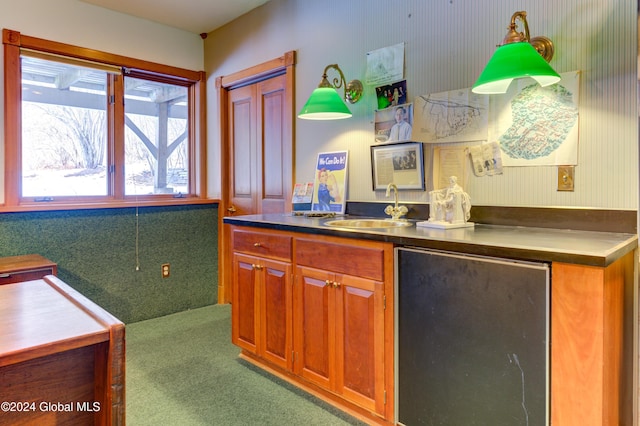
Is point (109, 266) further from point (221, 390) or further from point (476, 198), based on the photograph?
point (476, 198)

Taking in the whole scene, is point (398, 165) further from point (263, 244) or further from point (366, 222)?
point (263, 244)

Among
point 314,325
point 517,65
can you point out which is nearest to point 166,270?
point 314,325

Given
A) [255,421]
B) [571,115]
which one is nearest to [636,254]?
[571,115]

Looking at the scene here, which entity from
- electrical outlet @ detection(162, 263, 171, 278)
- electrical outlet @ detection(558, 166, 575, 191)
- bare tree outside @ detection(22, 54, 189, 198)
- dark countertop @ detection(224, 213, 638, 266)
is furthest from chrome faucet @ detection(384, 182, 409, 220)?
bare tree outside @ detection(22, 54, 189, 198)

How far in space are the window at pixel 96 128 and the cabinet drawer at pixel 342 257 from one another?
6.47ft

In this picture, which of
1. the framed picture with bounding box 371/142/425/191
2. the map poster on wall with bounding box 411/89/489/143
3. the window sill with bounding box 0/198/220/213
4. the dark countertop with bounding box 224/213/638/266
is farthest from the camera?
the window sill with bounding box 0/198/220/213

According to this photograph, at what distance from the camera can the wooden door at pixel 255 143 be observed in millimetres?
3221

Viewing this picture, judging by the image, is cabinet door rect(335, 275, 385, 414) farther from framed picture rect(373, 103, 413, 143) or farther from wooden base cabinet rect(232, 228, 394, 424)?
framed picture rect(373, 103, 413, 143)

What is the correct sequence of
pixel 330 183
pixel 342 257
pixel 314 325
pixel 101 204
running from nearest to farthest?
pixel 342 257
pixel 314 325
pixel 330 183
pixel 101 204

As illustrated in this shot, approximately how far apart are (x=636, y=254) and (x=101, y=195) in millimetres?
3538

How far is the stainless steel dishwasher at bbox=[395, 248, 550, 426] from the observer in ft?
4.38

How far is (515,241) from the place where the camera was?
1.47 metres

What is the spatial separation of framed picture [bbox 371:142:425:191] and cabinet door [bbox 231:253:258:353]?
913 millimetres

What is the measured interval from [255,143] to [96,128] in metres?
1.28
